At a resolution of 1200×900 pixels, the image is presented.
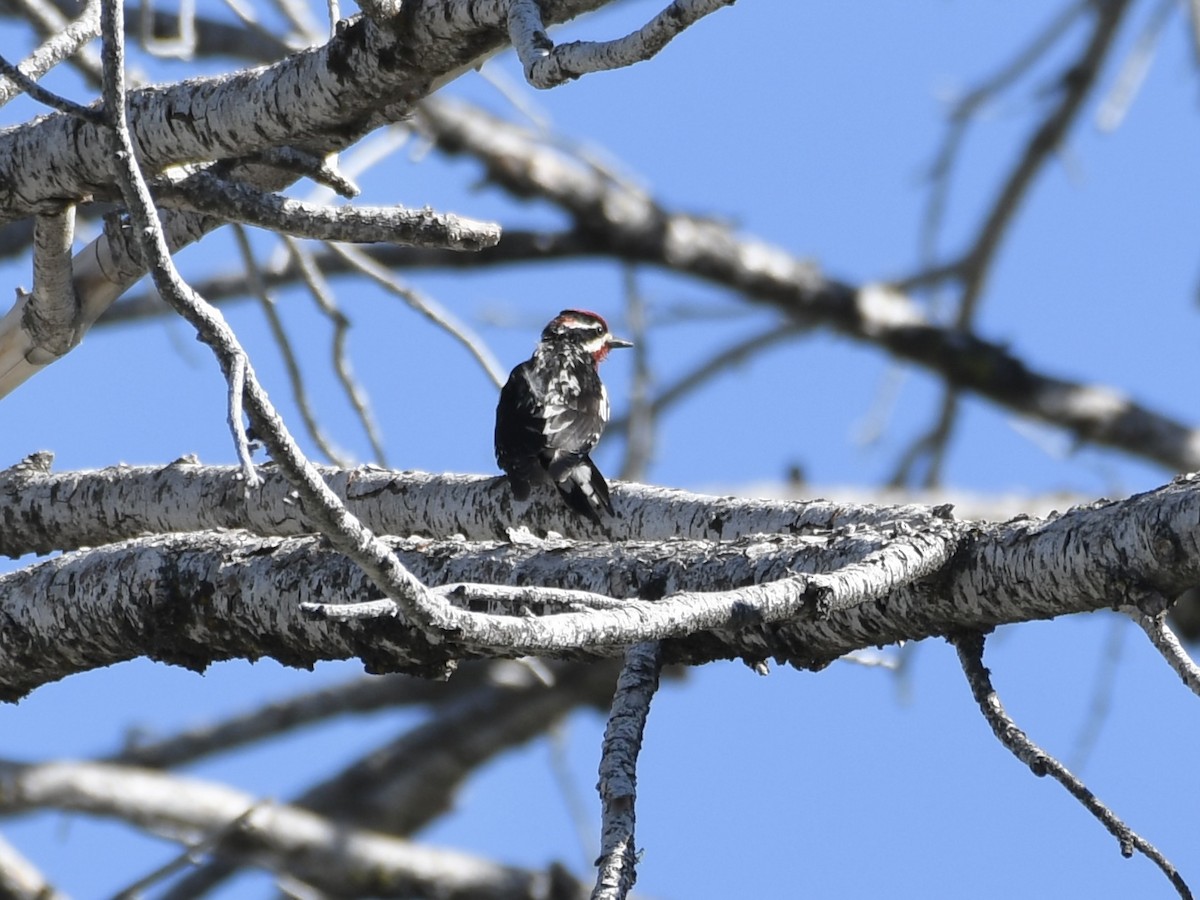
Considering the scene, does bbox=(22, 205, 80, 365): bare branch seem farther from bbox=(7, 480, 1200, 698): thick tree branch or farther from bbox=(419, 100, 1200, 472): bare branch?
bbox=(419, 100, 1200, 472): bare branch

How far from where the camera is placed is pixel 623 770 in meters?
2.22

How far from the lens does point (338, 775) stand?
27.0 ft

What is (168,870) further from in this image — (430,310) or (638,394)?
(638,394)

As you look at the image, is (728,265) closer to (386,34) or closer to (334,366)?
(334,366)

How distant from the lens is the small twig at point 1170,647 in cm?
218

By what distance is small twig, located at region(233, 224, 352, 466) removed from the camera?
14.2 feet

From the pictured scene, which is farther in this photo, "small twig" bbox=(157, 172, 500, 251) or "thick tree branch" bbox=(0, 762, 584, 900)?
"thick tree branch" bbox=(0, 762, 584, 900)

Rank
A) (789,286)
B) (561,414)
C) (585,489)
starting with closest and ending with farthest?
(585,489), (561,414), (789,286)

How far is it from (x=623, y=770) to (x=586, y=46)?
1045 mm

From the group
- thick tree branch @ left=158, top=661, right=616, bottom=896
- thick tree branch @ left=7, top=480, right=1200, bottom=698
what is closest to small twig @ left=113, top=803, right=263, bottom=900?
thick tree branch @ left=7, top=480, right=1200, bottom=698

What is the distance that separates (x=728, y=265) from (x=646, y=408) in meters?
2.93

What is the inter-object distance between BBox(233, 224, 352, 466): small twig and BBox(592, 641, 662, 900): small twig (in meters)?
2.06

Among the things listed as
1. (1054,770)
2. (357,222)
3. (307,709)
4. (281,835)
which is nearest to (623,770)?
(1054,770)

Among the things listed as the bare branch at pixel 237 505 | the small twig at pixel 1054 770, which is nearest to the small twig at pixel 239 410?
the small twig at pixel 1054 770
